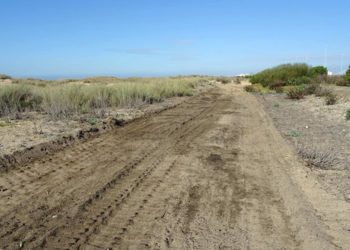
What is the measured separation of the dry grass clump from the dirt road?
329 millimetres

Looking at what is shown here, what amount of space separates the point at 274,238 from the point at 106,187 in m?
3.36

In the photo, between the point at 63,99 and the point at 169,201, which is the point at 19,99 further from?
the point at 169,201

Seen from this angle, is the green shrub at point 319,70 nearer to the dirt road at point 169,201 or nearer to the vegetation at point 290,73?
the vegetation at point 290,73

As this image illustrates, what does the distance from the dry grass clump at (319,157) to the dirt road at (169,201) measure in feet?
1.08

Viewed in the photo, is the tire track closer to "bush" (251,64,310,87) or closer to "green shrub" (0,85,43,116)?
"green shrub" (0,85,43,116)

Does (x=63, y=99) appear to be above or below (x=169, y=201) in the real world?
above

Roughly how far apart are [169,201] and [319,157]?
500 centimetres

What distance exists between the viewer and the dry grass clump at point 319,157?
35.7 ft

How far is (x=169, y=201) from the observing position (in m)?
7.80

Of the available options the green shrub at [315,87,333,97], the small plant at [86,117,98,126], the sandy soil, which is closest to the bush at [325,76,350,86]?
the green shrub at [315,87,333,97]

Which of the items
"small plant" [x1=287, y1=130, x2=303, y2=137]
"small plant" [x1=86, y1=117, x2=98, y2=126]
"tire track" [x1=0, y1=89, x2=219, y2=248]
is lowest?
"small plant" [x1=86, y1=117, x2=98, y2=126]

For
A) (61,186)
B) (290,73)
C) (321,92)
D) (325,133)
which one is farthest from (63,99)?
(290,73)

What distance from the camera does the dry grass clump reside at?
10.9 m

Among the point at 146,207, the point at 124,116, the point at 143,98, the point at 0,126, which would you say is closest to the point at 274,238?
the point at 146,207
